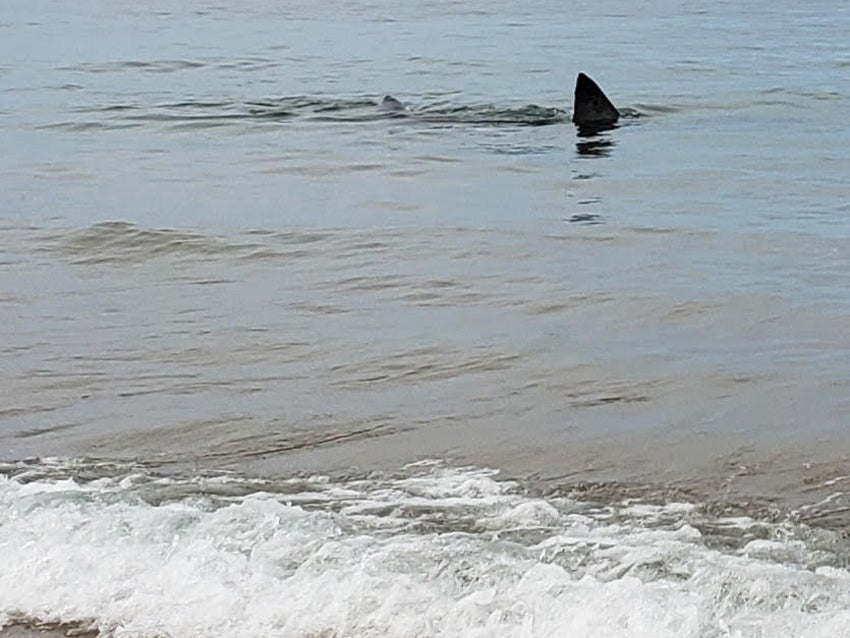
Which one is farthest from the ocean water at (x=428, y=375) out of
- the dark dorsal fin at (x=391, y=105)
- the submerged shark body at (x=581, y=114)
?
the dark dorsal fin at (x=391, y=105)

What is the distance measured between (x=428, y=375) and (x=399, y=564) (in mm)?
2456

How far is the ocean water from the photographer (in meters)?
4.79

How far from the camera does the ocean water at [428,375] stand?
188 inches

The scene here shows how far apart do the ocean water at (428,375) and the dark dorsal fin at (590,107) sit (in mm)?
354

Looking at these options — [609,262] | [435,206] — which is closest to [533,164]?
[435,206]

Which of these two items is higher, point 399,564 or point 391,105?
point 399,564

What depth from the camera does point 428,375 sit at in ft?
23.9

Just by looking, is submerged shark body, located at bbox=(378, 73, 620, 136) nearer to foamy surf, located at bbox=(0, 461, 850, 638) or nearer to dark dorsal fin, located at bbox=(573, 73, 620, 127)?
dark dorsal fin, located at bbox=(573, 73, 620, 127)

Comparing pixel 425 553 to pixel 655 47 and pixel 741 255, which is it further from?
pixel 655 47

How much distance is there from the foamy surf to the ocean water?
0.04 feet

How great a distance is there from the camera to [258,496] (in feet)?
18.4

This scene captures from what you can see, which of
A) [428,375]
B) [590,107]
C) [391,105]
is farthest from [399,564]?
[391,105]

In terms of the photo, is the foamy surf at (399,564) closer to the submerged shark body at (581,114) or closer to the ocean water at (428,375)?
the ocean water at (428,375)

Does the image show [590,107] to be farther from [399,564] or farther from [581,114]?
[399,564]
